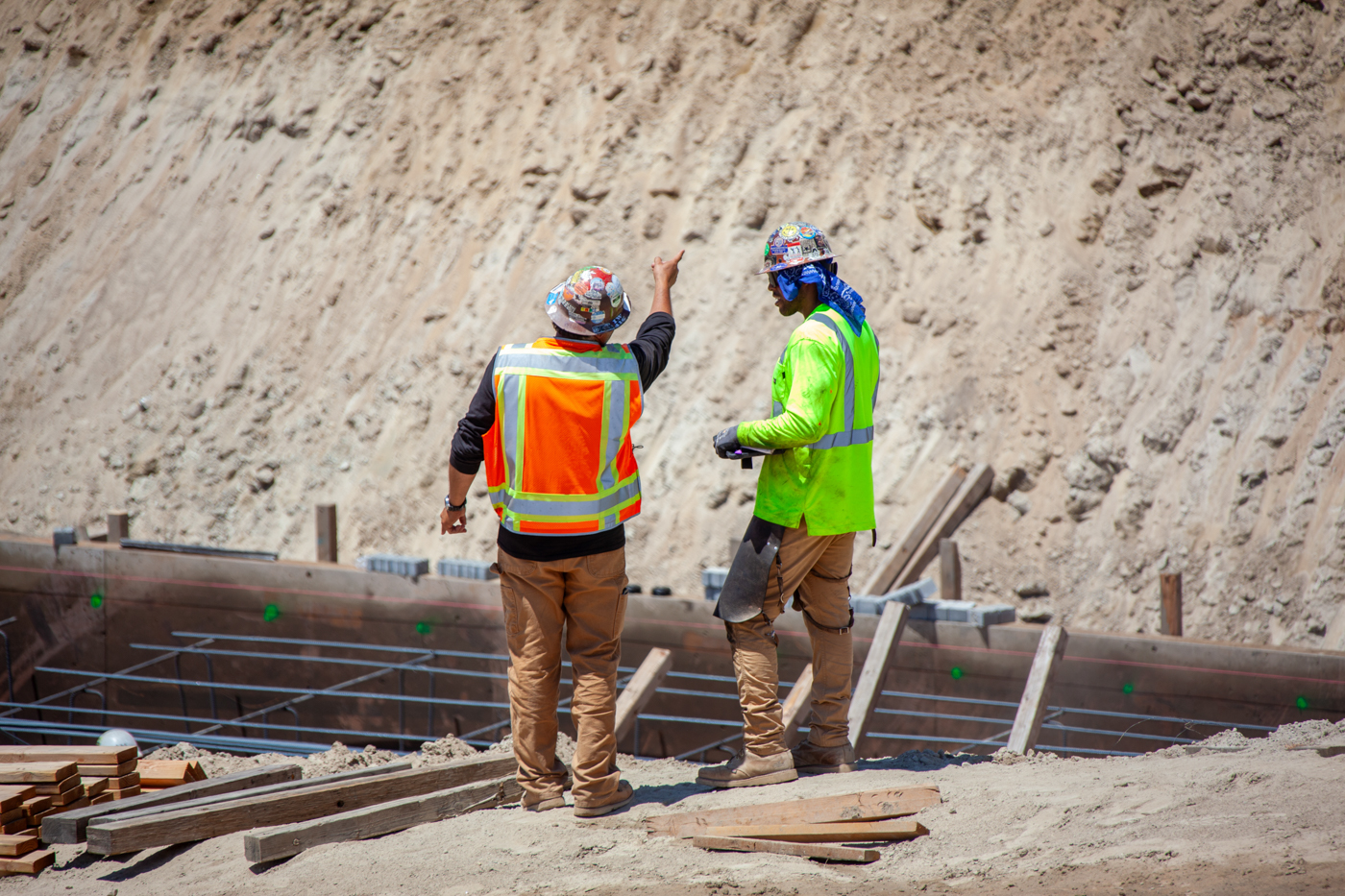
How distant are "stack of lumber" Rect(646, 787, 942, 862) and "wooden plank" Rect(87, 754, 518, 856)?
1.04m

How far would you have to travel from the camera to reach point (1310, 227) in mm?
9516

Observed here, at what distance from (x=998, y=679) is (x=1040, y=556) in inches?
91.8

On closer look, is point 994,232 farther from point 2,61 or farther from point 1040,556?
point 2,61

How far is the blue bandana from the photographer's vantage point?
4.34 m

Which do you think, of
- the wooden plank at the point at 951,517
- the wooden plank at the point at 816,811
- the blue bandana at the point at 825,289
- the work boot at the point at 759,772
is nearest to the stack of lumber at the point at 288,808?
the work boot at the point at 759,772

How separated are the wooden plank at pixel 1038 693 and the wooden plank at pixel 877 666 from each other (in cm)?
67

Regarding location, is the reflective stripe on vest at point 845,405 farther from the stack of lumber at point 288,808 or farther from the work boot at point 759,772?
the stack of lumber at point 288,808

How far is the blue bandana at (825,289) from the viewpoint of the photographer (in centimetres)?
434

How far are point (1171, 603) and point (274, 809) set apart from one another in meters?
5.40

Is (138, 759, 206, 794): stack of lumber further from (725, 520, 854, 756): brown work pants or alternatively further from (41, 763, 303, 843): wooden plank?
(725, 520, 854, 756): brown work pants

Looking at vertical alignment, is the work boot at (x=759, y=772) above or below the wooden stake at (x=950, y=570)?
below

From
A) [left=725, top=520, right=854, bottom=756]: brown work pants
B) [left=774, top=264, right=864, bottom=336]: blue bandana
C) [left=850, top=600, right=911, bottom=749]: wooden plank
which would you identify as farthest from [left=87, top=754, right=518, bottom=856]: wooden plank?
[left=774, top=264, right=864, bottom=336]: blue bandana

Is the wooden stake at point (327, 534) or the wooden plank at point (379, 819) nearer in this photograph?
the wooden plank at point (379, 819)

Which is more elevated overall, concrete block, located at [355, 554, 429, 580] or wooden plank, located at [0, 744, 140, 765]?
concrete block, located at [355, 554, 429, 580]
